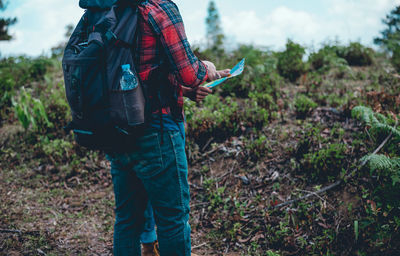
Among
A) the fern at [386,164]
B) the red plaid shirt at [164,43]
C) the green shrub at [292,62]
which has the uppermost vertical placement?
the red plaid shirt at [164,43]

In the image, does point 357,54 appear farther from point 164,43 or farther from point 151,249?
point 164,43

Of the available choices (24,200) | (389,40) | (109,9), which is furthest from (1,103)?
(389,40)

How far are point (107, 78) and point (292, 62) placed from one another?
594cm

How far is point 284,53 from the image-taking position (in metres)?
7.24

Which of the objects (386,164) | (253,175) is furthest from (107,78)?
(253,175)

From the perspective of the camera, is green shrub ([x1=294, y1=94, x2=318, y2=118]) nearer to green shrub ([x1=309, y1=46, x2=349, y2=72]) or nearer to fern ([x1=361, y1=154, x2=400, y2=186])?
green shrub ([x1=309, y1=46, x2=349, y2=72])

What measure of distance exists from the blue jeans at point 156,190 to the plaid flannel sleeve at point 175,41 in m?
0.43

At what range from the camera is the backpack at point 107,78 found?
6.46 ft

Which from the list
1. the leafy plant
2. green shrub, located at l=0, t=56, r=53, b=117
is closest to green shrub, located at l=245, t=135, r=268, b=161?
the leafy plant

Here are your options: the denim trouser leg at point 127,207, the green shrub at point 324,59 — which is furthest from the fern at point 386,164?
the green shrub at point 324,59

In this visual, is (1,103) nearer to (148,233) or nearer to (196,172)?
(196,172)

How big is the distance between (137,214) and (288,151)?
2691 mm

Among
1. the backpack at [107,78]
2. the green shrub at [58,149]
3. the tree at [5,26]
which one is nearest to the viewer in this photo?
the backpack at [107,78]

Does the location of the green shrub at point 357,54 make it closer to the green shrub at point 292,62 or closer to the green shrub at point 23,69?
the green shrub at point 292,62
